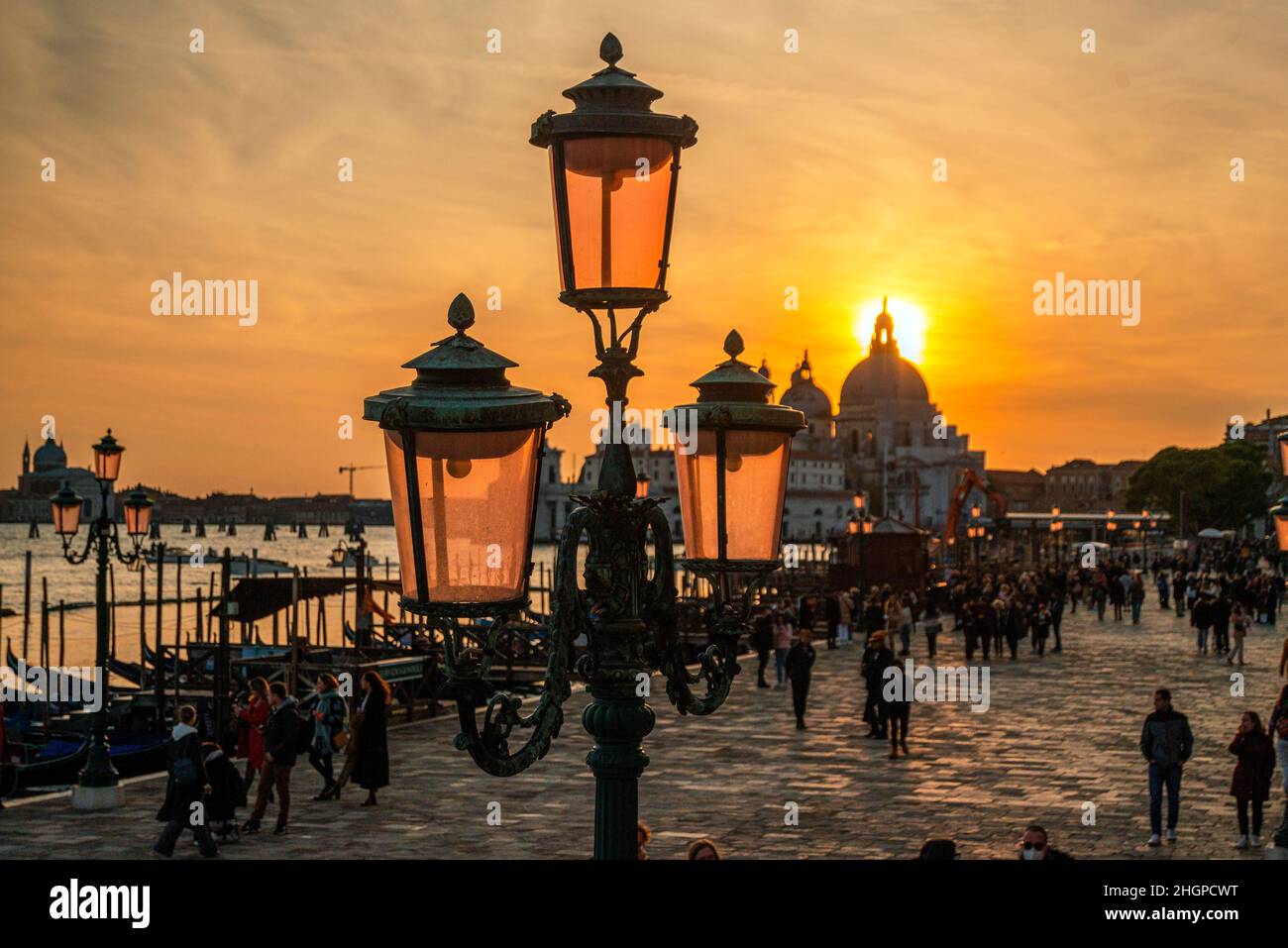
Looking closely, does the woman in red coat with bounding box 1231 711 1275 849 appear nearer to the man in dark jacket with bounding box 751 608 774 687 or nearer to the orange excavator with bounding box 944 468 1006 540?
the man in dark jacket with bounding box 751 608 774 687

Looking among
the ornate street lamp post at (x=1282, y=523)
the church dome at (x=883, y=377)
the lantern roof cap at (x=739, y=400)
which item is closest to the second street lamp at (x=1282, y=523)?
the ornate street lamp post at (x=1282, y=523)

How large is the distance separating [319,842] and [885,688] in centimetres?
663

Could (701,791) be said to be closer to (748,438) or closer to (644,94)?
(748,438)

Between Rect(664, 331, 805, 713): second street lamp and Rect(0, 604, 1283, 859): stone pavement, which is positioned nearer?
Rect(664, 331, 805, 713): second street lamp

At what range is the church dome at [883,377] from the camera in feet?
582

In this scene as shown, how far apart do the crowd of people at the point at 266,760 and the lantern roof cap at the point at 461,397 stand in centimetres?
731

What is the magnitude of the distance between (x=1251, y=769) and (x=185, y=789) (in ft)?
23.7

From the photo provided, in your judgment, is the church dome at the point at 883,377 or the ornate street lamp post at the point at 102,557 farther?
the church dome at the point at 883,377

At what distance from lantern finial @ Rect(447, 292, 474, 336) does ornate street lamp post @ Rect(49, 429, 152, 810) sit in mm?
10035

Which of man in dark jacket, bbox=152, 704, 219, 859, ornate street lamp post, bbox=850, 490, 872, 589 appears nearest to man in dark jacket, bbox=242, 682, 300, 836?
man in dark jacket, bbox=152, 704, 219, 859

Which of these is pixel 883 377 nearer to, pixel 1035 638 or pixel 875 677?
pixel 1035 638

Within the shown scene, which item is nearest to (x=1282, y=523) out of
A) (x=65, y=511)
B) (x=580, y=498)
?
(x=580, y=498)

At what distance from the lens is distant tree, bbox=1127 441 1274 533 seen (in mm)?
95062

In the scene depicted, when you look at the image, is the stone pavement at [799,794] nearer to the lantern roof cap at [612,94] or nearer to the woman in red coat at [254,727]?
the woman in red coat at [254,727]
